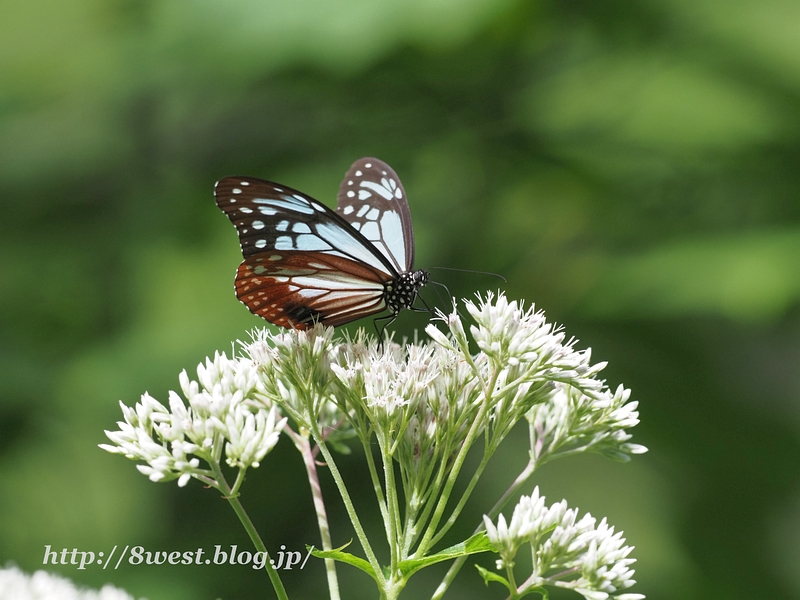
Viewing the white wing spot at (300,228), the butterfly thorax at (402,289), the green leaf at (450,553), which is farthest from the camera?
the butterfly thorax at (402,289)

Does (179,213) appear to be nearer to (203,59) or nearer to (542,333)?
(203,59)

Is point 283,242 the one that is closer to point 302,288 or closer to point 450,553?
point 302,288

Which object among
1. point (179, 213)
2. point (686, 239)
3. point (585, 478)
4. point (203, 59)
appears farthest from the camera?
point (585, 478)

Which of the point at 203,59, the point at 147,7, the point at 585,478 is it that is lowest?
the point at 585,478

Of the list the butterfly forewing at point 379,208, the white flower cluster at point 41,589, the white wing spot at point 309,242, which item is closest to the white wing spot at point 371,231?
the butterfly forewing at point 379,208

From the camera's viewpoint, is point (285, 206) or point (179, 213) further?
point (179, 213)

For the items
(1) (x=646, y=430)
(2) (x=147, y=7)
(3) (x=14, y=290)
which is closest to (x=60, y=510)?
(3) (x=14, y=290)

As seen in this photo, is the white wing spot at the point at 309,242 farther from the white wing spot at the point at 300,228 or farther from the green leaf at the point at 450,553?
the green leaf at the point at 450,553

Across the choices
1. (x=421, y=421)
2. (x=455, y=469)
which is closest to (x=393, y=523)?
(x=455, y=469)
